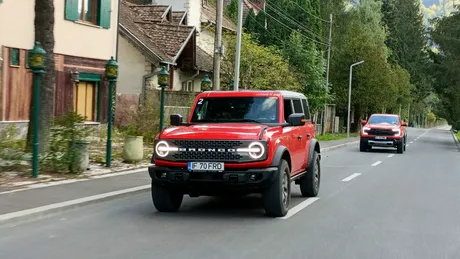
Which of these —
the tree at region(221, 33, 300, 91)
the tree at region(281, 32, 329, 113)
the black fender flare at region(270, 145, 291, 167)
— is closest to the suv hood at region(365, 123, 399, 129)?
the tree at region(221, 33, 300, 91)

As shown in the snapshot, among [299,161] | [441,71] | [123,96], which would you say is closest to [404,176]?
[299,161]

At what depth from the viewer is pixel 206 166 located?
840 centimetres

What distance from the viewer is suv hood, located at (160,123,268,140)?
8.45m

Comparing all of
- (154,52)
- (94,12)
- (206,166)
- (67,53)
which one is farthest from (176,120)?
(154,52)

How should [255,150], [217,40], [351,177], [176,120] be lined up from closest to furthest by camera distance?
[255,150], [176,120], [351,177], [217,40]

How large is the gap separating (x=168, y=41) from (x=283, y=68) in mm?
5979

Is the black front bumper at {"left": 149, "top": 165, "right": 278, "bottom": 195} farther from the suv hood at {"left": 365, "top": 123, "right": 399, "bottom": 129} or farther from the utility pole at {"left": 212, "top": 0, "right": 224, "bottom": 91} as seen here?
the suv hood at {"left": 365, "top": 123, "right": 399, "bottom": 129}

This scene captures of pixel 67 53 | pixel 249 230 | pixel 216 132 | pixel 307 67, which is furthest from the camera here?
pixel 307 67

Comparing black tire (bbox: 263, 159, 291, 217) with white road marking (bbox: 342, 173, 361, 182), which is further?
white road marking (bbox: 342, 173, 361, 182)

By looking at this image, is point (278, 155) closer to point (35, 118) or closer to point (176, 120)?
point (176, 120)

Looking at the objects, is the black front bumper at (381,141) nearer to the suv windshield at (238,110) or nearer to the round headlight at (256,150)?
the suv windshield at (238,110)

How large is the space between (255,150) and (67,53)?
1479 centimetres

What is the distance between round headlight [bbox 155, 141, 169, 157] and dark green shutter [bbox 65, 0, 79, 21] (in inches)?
541

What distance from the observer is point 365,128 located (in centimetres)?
2784
